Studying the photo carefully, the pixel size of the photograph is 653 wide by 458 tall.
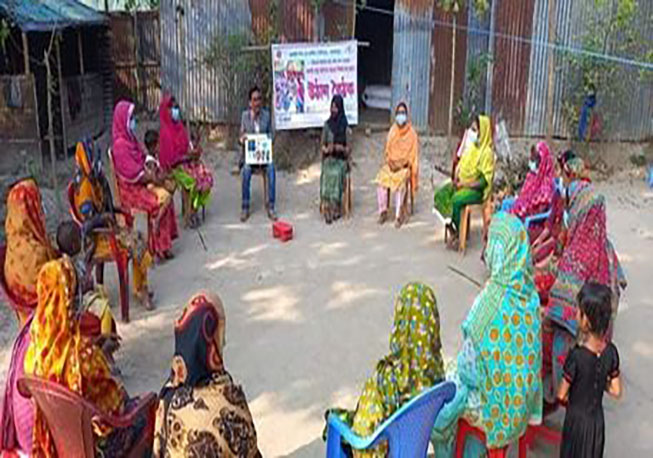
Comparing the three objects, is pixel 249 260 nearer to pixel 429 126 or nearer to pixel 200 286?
pixel 200 286

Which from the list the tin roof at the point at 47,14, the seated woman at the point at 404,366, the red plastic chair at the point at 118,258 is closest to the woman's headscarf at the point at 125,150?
the red plastic chair at the point at 118,258

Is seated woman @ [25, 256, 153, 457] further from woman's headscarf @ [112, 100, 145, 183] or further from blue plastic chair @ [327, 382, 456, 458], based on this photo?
woman's headscarf @ [112, 100, 145, 183]

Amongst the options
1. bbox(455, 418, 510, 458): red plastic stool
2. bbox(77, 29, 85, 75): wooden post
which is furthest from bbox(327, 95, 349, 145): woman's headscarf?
bbox(455, 418, 510, 458): red plastic stool

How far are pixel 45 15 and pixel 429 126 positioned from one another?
586cm

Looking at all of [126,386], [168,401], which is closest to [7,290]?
[126,386]

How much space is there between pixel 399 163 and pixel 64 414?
6187 millimetres

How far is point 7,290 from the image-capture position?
488cm

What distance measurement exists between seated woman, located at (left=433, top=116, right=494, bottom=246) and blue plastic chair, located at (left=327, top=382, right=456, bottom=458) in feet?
15.3

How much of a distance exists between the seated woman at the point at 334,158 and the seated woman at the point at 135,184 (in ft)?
6.92

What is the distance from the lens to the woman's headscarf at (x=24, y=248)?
4.84m

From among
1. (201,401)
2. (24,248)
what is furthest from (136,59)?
(201,401)

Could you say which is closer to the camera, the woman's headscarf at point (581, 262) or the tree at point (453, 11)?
the woman's headscarf at point (581, 262)

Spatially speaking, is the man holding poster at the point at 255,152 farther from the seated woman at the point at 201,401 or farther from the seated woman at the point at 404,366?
the seated woman at the point at 201,401

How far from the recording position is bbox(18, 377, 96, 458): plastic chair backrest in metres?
3.38
